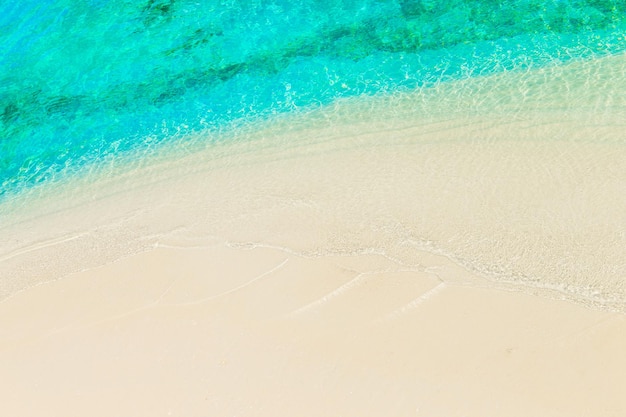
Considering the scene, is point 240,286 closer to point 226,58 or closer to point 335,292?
point 335,292

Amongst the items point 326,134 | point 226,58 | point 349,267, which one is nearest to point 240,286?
point 349,267

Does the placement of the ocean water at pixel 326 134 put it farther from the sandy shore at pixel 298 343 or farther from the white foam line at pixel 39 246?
the sandy shore at pixel 298 343

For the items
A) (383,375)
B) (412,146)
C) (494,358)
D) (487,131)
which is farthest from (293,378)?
(487,131)

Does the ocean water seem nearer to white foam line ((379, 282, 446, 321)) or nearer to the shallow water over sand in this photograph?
the shallow water over sand

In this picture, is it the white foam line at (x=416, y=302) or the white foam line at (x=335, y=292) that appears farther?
the white foam line at (x=335, y=292)

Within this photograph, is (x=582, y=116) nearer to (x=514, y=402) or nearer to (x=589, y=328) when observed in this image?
(x=589, y=328)

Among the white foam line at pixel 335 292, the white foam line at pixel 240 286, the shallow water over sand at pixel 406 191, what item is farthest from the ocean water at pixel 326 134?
the white foam line at pixel 335 292
